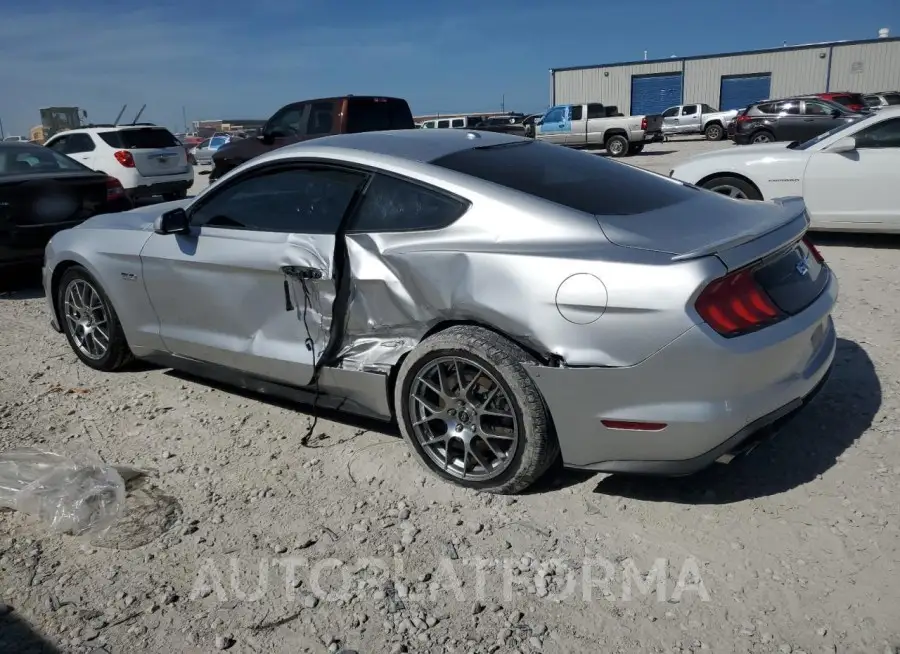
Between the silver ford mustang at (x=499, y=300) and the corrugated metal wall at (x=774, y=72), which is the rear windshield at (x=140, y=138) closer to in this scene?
the silver ford mustang at (x=499, y=300)

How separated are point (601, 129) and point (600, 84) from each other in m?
21.7

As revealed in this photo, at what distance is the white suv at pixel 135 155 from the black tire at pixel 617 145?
A: 52.1ft

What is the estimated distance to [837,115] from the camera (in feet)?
70.0

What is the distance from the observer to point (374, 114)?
44.2 ft

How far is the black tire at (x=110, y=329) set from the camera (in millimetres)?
4754

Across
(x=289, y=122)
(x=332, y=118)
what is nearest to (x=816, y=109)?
(x=332, y=118)

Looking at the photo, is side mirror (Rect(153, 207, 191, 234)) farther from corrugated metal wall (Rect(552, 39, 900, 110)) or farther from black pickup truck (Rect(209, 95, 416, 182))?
corrugated metal wall (Rect(552, 39, 900, 110))

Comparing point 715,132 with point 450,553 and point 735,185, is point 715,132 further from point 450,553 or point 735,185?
point 450,553

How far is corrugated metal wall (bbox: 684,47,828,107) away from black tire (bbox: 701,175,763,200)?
1546 inches

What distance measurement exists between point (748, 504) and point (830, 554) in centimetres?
40

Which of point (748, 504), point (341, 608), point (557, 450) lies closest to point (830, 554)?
point (748, 504)

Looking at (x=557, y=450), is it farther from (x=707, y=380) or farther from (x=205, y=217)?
(x=205, y=217)

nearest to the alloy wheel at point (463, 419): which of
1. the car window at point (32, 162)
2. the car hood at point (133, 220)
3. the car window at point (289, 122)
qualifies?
the car hood at point (133, 220)

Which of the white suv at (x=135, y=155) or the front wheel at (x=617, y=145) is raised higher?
the white suv at (x=135, y=155)
